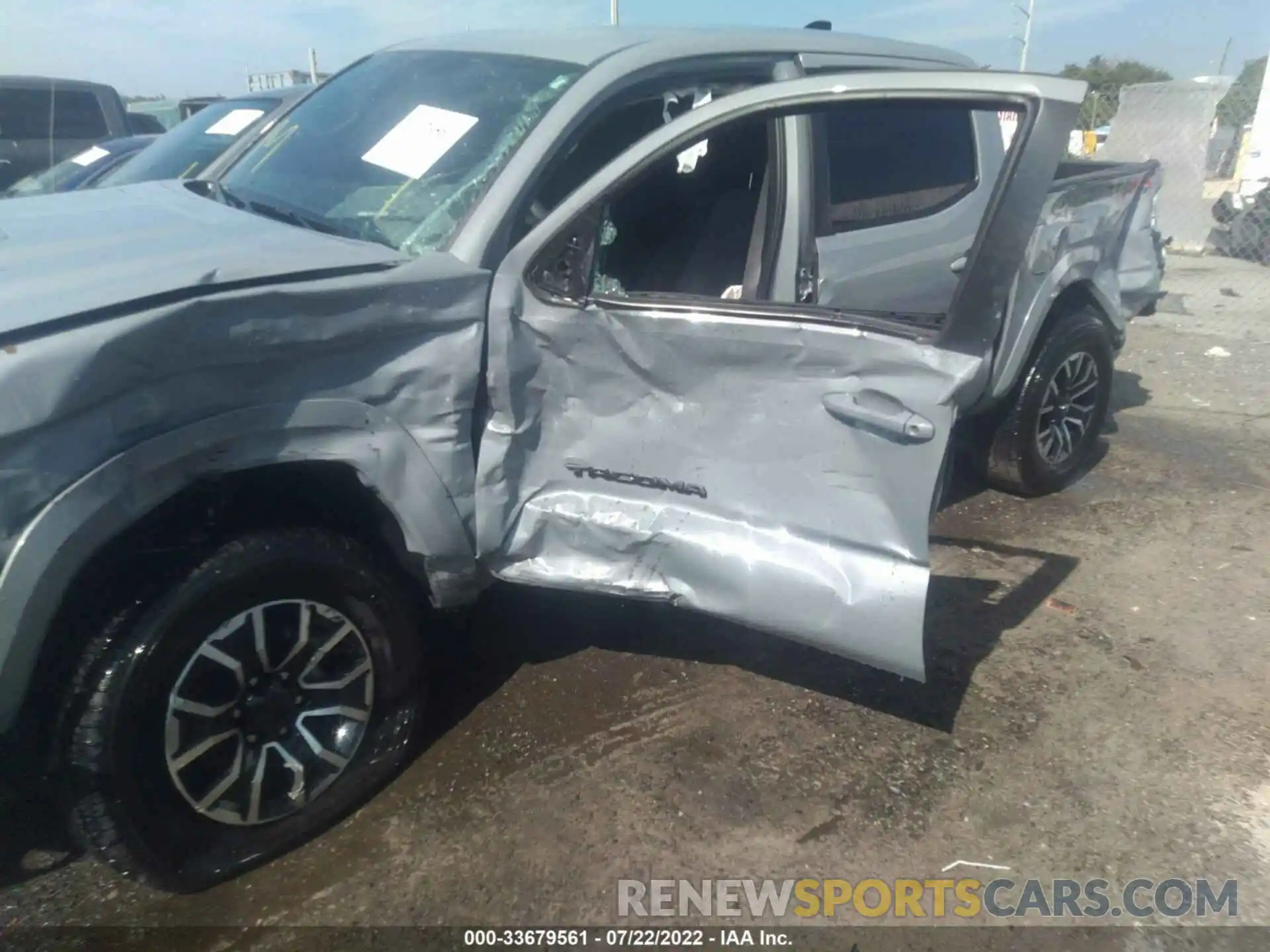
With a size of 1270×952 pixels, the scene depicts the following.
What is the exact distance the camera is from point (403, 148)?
302 cm

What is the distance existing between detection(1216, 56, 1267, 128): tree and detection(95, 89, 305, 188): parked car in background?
11.2 m

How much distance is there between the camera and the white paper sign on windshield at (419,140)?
2938mm

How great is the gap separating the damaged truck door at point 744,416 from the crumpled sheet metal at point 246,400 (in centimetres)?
14

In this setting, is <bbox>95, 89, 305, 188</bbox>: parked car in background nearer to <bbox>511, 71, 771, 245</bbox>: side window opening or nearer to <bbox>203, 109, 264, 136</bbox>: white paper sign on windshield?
<bbox>203, 109, 264, 136</bbox>: white paper sign on windshield

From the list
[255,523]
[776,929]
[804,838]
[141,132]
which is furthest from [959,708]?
[141,132]

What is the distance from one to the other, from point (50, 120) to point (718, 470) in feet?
32.2

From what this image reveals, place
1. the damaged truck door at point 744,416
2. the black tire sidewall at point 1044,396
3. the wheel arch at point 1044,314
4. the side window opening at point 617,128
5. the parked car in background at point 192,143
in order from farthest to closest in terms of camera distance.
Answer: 1. the parked car in background at point 192,143
2. the black tire sidewall at point 1044,396
3. the wheel arch at point 1044,314
4. the side window opening at point 617,128
5. the damaged truck door at point 744,416

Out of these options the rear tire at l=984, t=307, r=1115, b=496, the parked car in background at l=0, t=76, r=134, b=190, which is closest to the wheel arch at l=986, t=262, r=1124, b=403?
the rear tire at l=984, t=307, r=1115, b=496

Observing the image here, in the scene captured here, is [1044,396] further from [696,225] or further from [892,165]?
[696,225]

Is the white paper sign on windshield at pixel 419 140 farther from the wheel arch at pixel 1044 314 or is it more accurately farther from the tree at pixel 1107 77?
the tree at pixel 1107 77

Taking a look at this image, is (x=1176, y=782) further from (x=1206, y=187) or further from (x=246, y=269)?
(x=1206, y=187)

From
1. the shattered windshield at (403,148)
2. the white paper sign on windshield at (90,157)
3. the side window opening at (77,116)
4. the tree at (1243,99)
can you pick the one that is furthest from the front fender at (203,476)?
the tree at (1243,99)

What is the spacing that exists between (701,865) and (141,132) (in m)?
14.1

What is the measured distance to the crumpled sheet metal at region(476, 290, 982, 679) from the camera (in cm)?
253
